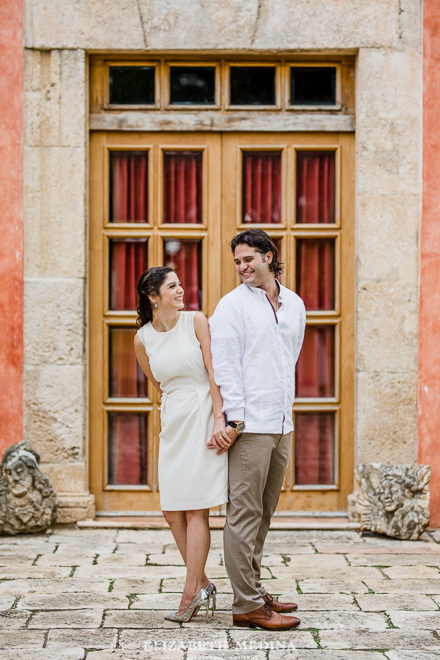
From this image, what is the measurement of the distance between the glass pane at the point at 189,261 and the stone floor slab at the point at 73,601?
2472mm

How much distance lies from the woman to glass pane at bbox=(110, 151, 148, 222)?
7.59 feet

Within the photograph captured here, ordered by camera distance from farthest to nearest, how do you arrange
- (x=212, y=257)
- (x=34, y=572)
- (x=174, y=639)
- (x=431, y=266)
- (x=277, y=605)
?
(x=212, y=257), (x=431, y=266), (x=34, y=572), (x=277, y=605), (x=174, y=639)

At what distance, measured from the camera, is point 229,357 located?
380 cm

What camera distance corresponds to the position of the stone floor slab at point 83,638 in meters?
3.66

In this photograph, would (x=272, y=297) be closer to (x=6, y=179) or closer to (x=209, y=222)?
(x=209, y=222)

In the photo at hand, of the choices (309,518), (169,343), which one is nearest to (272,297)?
(169,343)

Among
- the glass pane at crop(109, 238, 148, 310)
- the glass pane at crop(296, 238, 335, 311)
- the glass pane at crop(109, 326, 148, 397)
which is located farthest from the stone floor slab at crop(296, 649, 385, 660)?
the glass pane at crop(109, 238, 148, 310)

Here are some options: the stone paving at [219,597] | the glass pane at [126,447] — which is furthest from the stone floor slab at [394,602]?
the glass pane at [126,447]

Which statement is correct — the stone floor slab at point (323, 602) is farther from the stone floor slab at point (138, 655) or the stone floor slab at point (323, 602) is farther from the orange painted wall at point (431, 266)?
the orange painted wall at point (431, 266)

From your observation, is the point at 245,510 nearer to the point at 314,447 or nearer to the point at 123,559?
the point at 123,559

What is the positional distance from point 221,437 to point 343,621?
1.07m

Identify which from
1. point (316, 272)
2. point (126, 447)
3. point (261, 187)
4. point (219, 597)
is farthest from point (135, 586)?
point (261, 187)

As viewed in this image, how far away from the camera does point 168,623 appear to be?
3.93 meters

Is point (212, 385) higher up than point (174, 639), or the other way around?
point (212, 385)
